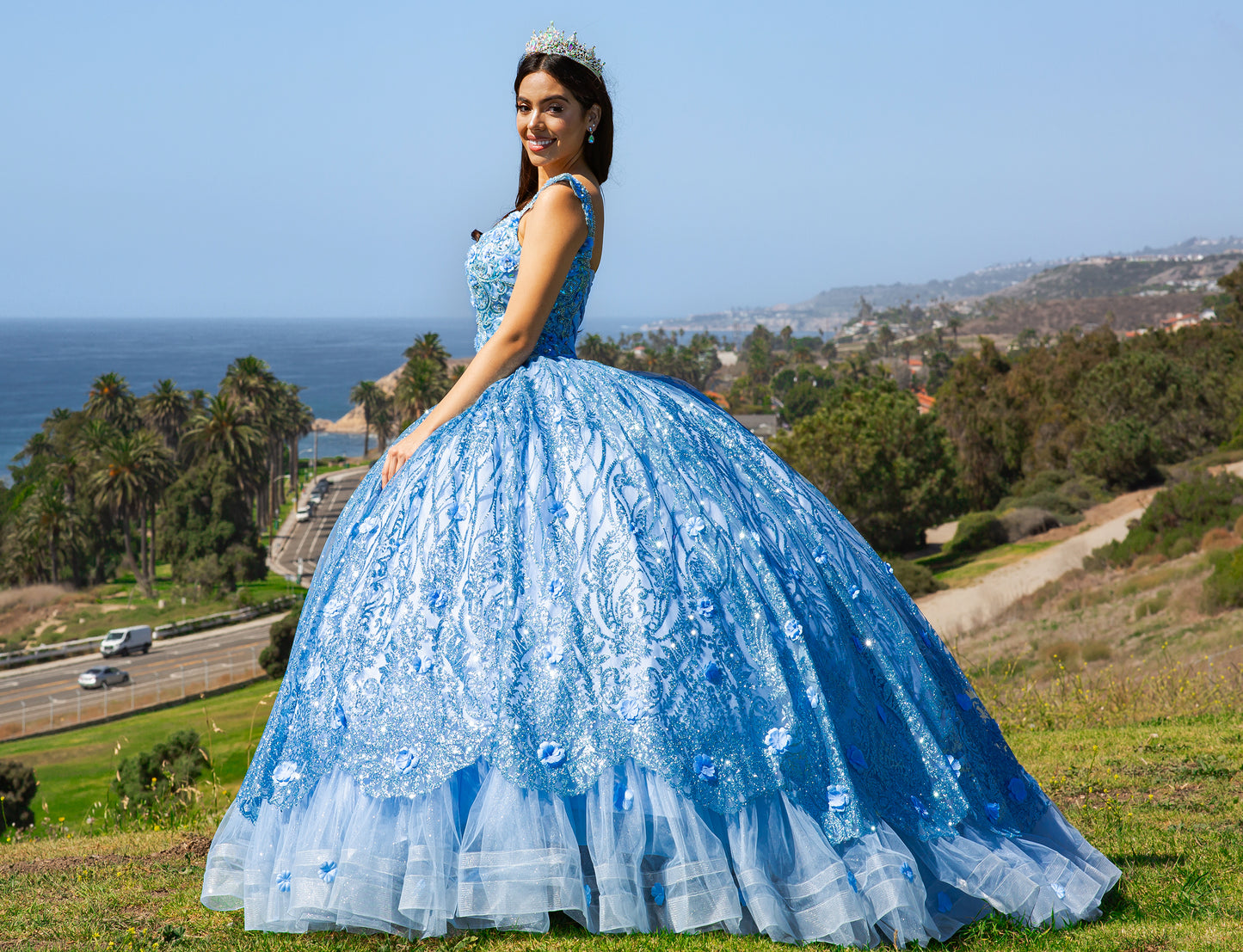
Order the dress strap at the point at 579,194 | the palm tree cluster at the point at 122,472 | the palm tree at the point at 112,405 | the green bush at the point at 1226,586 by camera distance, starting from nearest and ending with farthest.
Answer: the dress strap at the point at 579,194, the green bush at the point at 1226,586, the palm tree cluster at the point at 122,472, the palm tree at the point at 112,405

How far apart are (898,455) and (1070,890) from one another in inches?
1951

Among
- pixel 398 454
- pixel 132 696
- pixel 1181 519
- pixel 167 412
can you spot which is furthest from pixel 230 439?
pixel 398 454

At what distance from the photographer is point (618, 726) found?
3447 mm

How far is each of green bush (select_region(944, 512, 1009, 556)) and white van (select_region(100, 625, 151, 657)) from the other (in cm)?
4046

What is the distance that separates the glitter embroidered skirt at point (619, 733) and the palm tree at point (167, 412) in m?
78.5

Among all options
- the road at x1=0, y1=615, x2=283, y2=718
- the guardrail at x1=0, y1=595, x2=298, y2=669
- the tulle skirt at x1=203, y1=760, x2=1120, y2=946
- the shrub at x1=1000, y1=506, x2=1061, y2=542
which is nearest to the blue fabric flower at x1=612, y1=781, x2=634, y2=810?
the tulle skirt at x1=203, y1=760, x2=1120, y2=946

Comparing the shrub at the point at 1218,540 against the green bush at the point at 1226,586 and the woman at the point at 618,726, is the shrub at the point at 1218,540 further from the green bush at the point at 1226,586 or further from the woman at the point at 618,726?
the woman at the point at 618,726

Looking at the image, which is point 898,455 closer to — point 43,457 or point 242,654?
point 242,654

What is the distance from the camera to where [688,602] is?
3.64m

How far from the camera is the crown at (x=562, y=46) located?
4.84 meters

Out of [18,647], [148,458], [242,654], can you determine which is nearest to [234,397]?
[148,458]

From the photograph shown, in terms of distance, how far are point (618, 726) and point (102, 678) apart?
156ft

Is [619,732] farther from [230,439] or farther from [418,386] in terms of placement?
[230,439]

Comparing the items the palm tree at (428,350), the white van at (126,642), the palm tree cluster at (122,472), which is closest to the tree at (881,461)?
the palm tree at (428,350)
